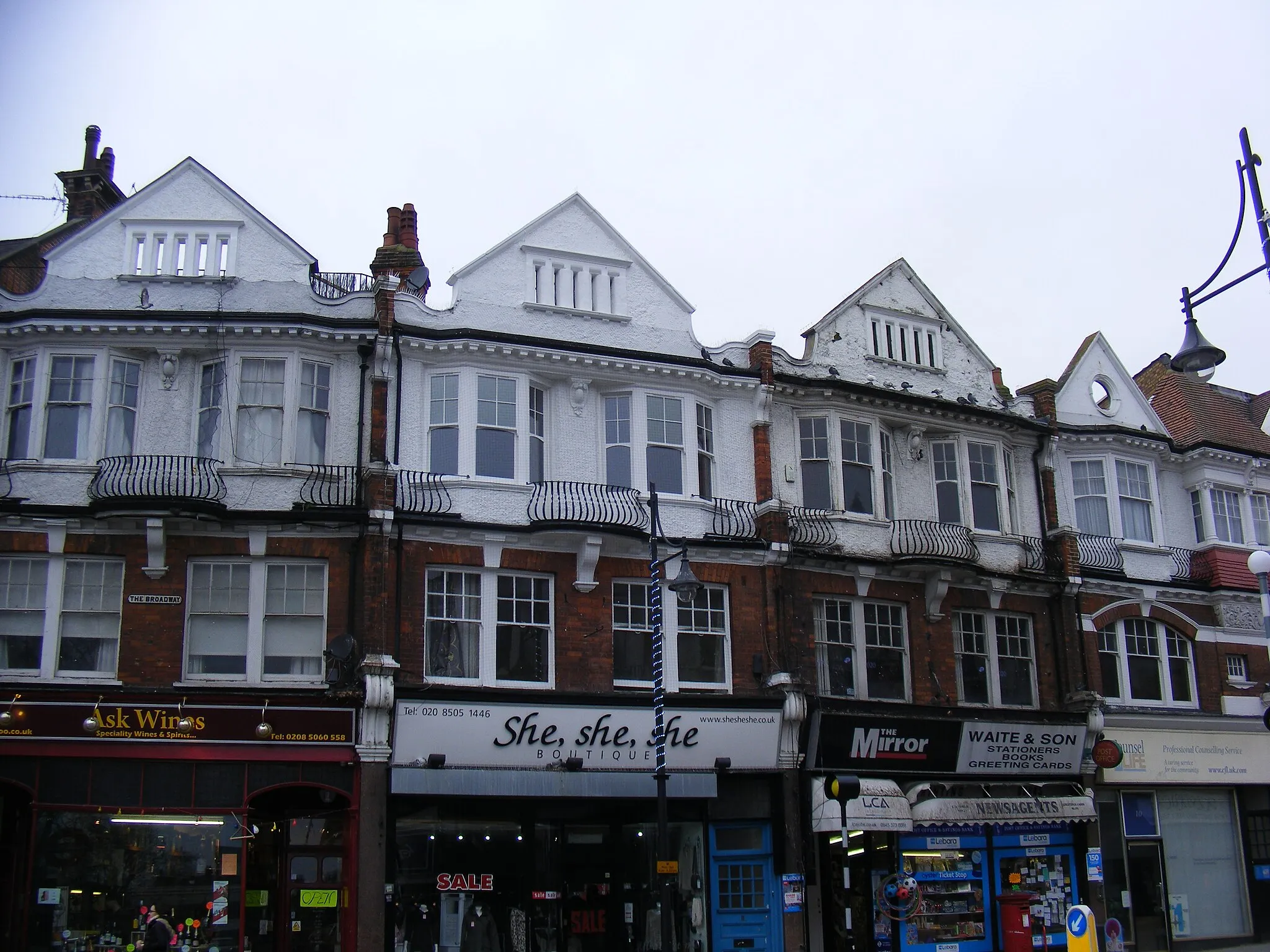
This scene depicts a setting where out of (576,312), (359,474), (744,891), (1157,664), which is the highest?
(576,312)

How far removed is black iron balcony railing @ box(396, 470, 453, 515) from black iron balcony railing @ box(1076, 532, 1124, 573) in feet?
45.3

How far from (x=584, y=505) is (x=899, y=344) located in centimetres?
879

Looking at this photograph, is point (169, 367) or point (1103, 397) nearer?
point (169, 367)

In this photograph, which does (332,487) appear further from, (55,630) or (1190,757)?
(1190,757)

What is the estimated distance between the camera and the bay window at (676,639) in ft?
73.8

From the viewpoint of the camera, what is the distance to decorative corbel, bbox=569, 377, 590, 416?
75.9ft

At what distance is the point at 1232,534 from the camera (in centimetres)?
2989

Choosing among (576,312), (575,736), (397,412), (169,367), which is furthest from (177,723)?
(576,312)

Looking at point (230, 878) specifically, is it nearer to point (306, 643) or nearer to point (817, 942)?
point (306, 643)

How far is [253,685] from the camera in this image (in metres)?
20.3

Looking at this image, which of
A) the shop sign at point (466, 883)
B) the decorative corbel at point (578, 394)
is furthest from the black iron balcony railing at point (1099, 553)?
the shop sign at point (466, 883)

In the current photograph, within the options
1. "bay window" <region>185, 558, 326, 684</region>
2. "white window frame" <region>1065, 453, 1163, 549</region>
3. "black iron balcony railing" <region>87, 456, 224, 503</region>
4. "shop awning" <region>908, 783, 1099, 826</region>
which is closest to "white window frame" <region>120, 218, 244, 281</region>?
"black iron balcony railing" <region>87, 456, 224, 503</region>

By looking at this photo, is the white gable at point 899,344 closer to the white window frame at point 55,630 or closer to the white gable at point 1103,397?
the white gable at point 1103,397

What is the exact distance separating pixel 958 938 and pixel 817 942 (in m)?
3.42
